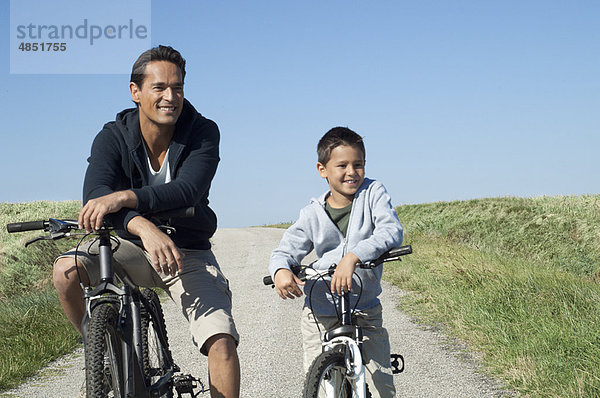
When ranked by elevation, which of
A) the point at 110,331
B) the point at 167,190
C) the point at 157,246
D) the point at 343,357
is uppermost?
the point at 167,190

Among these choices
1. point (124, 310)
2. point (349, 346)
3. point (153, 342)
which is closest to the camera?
point (124, 310)

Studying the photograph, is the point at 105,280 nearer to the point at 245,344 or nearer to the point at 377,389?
the point at 377,389

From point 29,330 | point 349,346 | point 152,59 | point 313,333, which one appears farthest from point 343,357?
point 29,330

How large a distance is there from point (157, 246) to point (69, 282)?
1.97ft

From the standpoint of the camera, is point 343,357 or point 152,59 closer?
point 343,357

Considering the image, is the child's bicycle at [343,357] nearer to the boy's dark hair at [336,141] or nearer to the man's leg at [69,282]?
the boy's dark hair at [336,141]

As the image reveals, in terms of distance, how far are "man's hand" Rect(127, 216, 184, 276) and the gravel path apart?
95.2 inches

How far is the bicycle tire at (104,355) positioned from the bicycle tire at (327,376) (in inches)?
35.2

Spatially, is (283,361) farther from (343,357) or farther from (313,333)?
(343,357)

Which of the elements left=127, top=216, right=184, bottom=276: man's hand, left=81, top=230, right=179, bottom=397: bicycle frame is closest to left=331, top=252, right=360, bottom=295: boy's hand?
left=127, top=216, right=184, bottom=276: man's hand

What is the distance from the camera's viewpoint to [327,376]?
10.2 feet

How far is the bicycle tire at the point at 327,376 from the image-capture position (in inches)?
117

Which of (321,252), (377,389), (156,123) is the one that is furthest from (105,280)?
(377,389)

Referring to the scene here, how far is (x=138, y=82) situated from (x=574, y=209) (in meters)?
26.6
